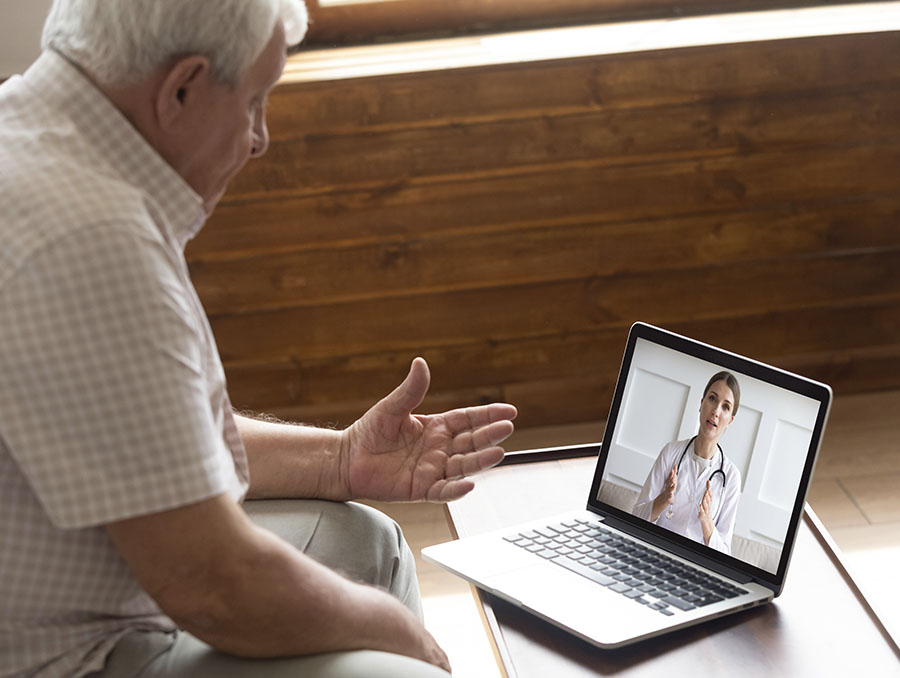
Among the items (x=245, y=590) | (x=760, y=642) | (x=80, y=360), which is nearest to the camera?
(x=80, y=360)

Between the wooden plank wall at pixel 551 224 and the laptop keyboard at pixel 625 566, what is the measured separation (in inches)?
42.1

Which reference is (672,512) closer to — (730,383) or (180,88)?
(730,383)

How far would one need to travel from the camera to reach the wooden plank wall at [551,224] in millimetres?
2256

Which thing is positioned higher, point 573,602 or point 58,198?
point 58,198

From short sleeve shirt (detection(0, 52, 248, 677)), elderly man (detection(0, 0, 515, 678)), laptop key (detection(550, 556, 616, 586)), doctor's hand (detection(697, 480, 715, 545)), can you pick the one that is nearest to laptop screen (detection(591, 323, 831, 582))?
doctor's hand (detection(697, 480, 715, 545))

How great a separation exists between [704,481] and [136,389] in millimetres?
690

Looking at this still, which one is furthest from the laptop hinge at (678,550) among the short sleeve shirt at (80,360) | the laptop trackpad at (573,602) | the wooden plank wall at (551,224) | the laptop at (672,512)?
the wooden plank wall at (551,224)

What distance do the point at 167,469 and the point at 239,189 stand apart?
1.43m

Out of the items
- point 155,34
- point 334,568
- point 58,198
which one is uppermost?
point 155,34

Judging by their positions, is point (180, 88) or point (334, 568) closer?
point (180, 88)

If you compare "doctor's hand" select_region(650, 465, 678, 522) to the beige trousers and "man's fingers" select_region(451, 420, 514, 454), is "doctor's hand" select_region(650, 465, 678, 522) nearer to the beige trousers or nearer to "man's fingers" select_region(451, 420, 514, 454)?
"man's fingers" select_region(451, 420, 514, 454)

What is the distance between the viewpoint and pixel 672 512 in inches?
52.1

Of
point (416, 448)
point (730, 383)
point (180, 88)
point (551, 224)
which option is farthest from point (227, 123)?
point (551, 224)

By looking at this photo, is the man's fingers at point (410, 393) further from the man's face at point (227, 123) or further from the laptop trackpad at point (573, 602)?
the man's face at point (227, 123)
